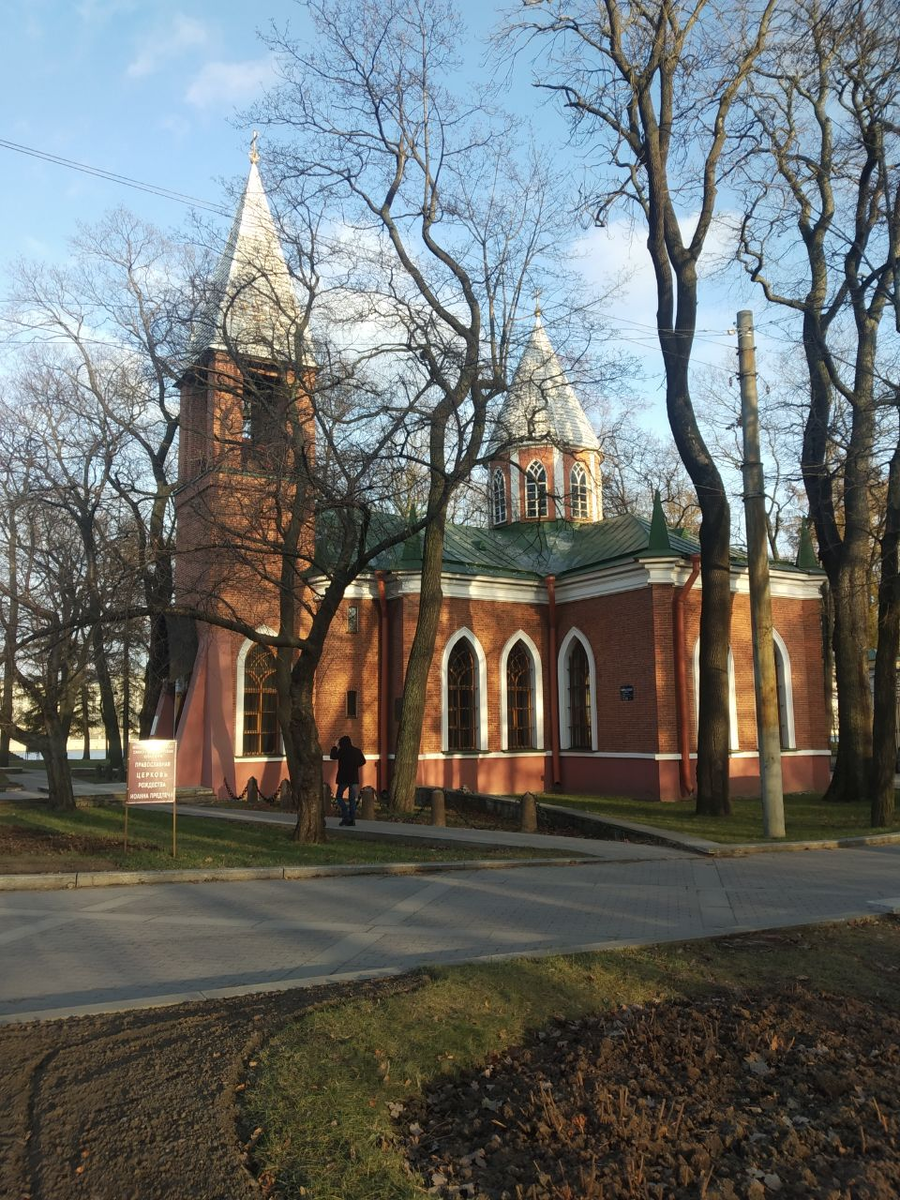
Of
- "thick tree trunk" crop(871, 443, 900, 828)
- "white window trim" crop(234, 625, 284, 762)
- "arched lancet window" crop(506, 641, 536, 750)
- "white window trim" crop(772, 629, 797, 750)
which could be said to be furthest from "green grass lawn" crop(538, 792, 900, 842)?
"white window trim" crop(234, 625, 284, 762)

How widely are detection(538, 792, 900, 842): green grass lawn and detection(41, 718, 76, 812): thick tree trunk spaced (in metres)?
10.1

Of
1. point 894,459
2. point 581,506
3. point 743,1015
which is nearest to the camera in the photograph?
point 743,1015

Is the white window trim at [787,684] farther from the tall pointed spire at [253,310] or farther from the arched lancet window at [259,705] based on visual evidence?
the tall pointed spire at [253,310]

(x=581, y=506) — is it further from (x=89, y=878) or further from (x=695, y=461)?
(x=89, y=878)

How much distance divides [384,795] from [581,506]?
42.8ft

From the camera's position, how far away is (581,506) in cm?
3086

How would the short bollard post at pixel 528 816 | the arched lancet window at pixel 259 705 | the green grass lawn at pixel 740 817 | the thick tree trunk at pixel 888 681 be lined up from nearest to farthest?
1. the green grass lawn at pixel 740 817
2. the thick tree trunk at pixel 888 681
3. the short bollard post at pixel 528 816
4. the arched lancet window at pixel 259 705

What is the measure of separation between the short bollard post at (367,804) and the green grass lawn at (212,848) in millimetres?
2246

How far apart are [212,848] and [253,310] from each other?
343 inches

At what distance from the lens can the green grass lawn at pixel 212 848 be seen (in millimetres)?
11703

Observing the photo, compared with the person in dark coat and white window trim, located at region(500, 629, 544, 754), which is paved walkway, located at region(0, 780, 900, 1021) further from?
white window trim, located at region(500, 629, 544, 754)

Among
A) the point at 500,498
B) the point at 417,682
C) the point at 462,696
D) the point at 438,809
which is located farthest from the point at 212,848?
Answer: the point at 500,498

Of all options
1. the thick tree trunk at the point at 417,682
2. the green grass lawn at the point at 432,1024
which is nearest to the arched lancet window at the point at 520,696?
the thick tree trunk at the point at 417,682

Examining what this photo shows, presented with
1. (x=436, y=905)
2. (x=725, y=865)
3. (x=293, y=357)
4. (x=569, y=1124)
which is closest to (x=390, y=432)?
(x=293, y=357)
